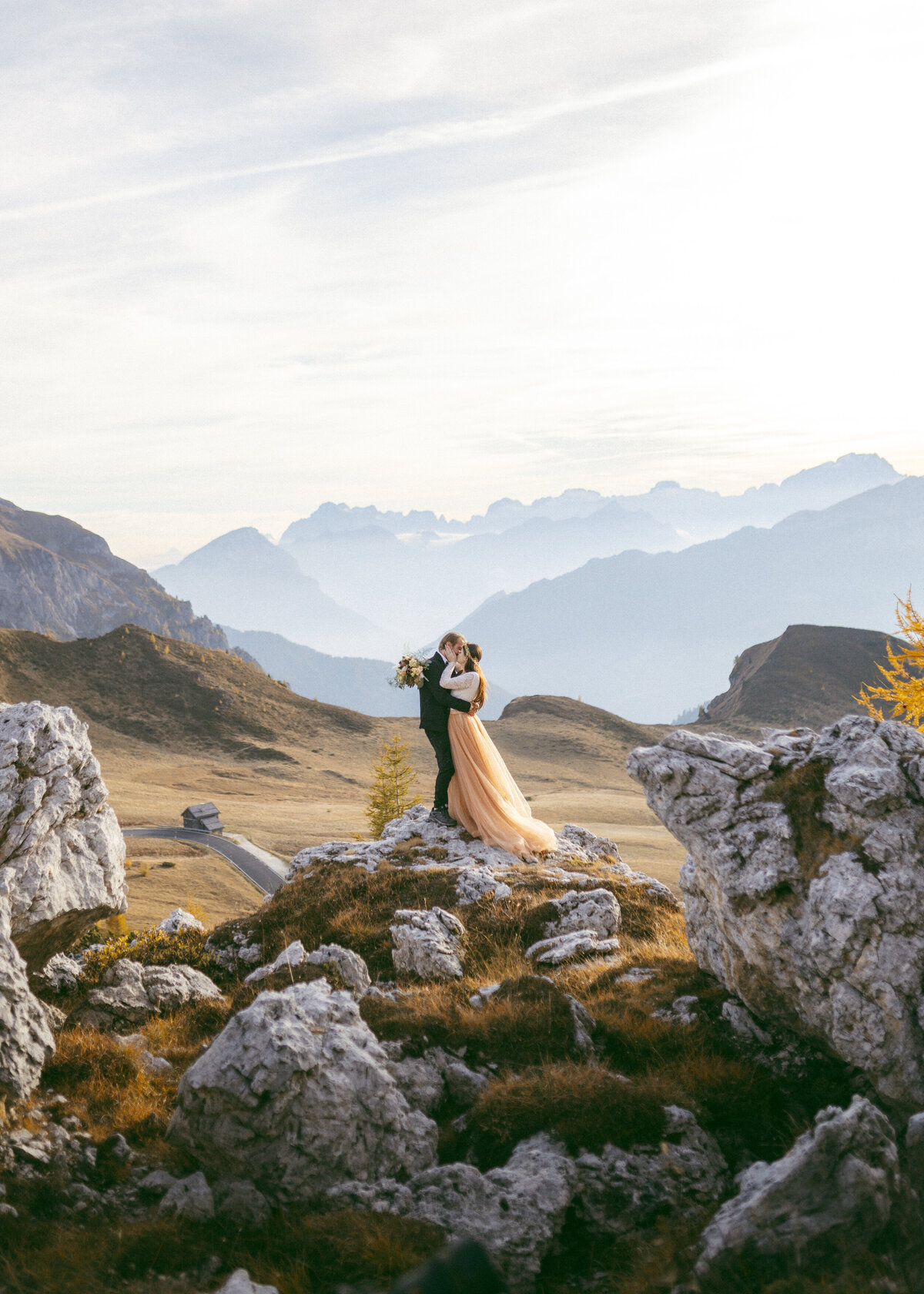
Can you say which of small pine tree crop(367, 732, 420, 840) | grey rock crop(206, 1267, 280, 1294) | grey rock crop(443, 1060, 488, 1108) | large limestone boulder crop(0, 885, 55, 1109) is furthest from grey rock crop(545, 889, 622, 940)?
small pine tree crop(367, 732, 420, 840)

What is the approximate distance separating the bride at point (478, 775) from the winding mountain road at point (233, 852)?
85.4 ft

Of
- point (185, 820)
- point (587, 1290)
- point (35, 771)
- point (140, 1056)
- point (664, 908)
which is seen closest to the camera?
point (587, 1290)

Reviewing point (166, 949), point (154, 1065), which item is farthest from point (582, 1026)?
point (166, 949)

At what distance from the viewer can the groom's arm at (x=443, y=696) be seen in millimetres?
15914

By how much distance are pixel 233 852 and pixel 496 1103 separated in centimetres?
4378

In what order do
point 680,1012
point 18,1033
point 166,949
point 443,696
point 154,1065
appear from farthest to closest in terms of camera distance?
1. point 443,696
2. point 166,949
3. point 680,1012
4. point 154,1065
5. point 18,1033

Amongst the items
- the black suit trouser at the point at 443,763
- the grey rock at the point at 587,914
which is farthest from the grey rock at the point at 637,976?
the black suit trouser at the point at 443,763

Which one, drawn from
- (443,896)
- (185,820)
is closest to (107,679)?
(185,820)

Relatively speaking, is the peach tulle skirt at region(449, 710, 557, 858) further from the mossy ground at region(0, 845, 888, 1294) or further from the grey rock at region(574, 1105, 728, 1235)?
the grey rock at region(574, 1105, 728, 1235)

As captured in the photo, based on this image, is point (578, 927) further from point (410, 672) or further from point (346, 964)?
point (410, 672)

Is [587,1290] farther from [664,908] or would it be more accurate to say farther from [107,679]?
[107,679]

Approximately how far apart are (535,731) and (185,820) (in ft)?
185

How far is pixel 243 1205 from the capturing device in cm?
559

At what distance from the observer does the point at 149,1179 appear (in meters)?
5.91
